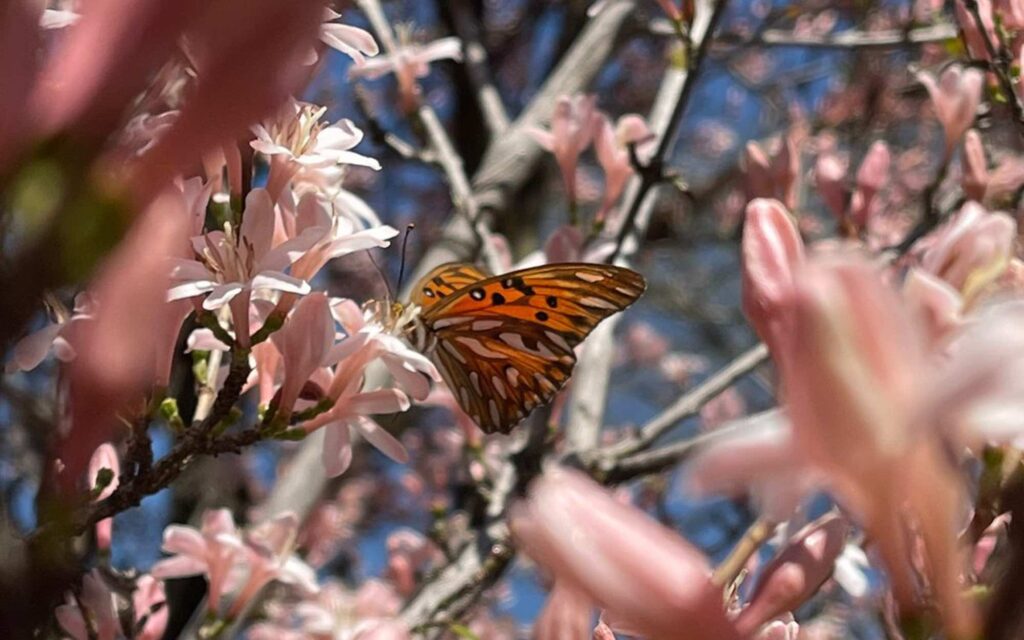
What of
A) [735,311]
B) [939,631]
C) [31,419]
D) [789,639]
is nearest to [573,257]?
[789,639]

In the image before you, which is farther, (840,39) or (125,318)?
(840,39)

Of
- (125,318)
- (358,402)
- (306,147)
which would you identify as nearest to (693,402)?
(358,402)

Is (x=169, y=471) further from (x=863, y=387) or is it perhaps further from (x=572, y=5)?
(x=572, y=5)

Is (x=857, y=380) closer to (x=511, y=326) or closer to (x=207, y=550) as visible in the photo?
(x=511, y=326)

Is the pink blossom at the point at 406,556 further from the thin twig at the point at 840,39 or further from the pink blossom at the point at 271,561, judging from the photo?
the thin twig at the point at 840,39

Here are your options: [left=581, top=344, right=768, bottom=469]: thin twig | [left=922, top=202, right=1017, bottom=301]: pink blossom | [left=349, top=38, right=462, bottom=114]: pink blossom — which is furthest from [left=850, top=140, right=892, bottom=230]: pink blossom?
[left=922, top=202, right=1017, bottom=301]: pink blossom
